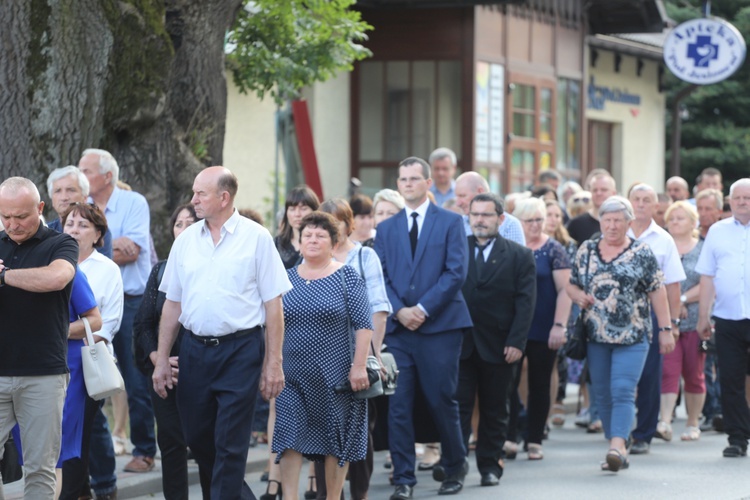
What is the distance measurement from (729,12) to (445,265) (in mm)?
27053

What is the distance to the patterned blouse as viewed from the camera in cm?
1141

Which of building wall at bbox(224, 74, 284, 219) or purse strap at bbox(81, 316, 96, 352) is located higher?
building wall at bbox(224, 74, 284, 219)

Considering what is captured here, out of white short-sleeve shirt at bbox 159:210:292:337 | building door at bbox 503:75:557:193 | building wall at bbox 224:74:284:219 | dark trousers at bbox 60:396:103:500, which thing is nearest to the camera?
white short-sleeve shirt at bbox 159:210:292:337

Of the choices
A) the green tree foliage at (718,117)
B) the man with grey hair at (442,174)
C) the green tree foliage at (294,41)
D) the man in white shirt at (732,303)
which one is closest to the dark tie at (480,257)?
the man in white shirt at (732,303)

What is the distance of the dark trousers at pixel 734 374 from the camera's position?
12117 millimetres

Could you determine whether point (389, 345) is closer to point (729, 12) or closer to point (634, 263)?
point (634, 263)

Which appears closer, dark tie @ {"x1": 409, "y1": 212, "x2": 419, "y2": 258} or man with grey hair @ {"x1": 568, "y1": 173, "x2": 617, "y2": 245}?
dark tie @ {"x1": 409, "y1": 212, "x2": 419, "y2": 258}

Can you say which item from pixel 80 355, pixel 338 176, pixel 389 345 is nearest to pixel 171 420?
pixel 80 355

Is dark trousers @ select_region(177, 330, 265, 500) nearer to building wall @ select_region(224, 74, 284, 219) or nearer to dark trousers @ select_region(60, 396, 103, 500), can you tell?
dark trousers @ select_region(60, 396, 103, 500)

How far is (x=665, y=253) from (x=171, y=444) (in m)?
5.26

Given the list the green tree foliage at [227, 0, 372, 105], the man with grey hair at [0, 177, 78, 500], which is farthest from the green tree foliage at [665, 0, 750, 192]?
the man with grey hair at [0, 177, 78, 500]

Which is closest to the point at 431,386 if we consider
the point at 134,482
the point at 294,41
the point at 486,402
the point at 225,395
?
the point at 486,402

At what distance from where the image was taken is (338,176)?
79.3 feet

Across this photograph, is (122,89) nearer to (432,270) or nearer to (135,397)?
(135,397)
